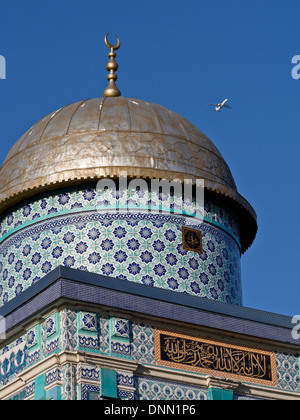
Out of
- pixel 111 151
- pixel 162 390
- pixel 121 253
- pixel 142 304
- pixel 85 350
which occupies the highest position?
pixel 111 151

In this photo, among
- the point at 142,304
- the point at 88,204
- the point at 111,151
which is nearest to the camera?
the point at 142,304

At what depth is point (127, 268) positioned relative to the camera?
13.7 m

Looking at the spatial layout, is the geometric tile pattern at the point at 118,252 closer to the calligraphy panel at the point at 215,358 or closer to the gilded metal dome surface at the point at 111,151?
the gilded metal dome surface at the point at 111,151

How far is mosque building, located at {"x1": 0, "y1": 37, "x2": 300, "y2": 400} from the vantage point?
11.8 metres

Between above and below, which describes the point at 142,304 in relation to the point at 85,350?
above

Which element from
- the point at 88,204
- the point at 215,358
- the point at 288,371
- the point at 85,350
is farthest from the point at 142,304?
the point at 88,204

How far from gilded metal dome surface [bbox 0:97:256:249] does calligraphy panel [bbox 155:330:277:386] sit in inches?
104

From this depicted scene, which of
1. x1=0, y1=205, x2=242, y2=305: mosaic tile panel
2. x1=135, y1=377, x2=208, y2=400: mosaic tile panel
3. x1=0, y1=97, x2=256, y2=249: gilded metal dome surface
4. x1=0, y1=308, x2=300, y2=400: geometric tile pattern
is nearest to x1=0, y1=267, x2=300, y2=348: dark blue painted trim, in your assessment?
x1=0, y1=308, x2=300, y2=400: geometric tile pattern

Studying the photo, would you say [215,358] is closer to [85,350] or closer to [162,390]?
[162,390]

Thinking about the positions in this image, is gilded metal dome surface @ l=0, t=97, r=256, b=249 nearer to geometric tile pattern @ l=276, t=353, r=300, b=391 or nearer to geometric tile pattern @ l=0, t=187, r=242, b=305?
geometric tile pattern @ l=0, t=187, r=242, b=305

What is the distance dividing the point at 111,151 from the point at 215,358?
3.30 m

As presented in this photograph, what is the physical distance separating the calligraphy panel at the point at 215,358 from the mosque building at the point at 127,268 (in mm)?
14

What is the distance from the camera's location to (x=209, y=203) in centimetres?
1478
